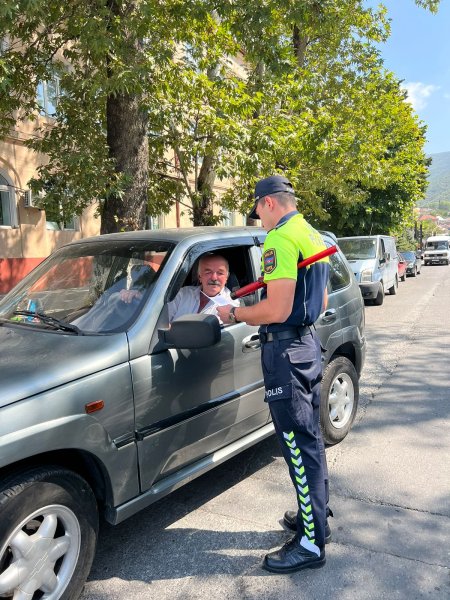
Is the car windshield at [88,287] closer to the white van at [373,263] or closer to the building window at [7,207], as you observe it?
the white van at [373,263]

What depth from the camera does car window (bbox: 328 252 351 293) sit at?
413cm

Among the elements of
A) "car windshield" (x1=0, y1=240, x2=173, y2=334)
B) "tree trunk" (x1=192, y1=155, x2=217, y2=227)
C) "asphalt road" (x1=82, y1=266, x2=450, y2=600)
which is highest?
"tree trunk" (x1=192, y1=155, x2=217, y2=227)

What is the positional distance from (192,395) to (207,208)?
810 cm

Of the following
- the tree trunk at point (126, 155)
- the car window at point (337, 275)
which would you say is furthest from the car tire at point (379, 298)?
the car window at point (337, 275)

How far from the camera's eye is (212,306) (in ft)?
10.4

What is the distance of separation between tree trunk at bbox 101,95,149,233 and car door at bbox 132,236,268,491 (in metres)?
3.93

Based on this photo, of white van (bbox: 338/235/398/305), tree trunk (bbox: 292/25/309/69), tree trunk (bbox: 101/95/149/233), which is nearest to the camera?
tree trunk (bbox: 101/95/149/233)

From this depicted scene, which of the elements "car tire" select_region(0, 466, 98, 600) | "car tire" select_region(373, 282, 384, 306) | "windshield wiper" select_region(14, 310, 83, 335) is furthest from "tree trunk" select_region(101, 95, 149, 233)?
"car tire" select_region(373, 282, 384, 306)

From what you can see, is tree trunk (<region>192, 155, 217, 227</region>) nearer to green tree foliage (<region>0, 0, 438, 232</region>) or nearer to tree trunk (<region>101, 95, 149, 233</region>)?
green tree foliage (<region>0, 0, 438, 232</region>)

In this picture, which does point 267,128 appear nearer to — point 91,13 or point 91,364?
point 91,13

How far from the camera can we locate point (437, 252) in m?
39.7

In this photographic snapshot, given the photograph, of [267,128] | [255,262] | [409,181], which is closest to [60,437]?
[255,262]

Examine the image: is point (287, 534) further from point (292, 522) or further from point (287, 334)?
point (287, 334)

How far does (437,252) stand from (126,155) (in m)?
37.5
